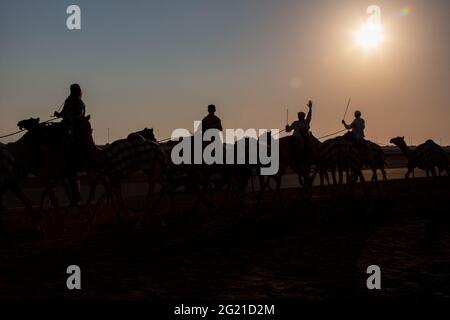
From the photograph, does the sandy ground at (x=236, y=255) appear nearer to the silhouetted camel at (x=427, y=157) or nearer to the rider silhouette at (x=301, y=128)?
the rider silhouette at (x=301, y=128)

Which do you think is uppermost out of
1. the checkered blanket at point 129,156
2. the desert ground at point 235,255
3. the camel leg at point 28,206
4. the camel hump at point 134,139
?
the camel hump at point 134,139

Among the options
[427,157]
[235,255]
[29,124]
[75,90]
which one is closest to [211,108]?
[75,90]

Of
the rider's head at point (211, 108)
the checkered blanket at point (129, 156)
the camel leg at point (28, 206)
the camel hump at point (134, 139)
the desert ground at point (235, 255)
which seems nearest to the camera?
the desert ground at point (235, 255)

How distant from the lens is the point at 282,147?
18109mm

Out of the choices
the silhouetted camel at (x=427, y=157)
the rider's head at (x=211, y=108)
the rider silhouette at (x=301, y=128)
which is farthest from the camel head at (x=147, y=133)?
the silhouetted camel at (x=427, y=157)

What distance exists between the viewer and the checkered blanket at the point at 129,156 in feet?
42.7

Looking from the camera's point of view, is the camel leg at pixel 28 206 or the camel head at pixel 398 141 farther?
A: the camel head at pixel 398 141

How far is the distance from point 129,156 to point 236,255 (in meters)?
4.23

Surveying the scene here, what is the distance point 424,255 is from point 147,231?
5.76m


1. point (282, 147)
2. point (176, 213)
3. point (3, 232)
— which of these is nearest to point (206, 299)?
point (3, 232)

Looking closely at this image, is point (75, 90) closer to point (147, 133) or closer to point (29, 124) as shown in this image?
point (29, 124)

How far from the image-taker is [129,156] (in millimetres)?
12984

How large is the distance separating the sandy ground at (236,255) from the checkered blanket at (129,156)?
4.20ft
